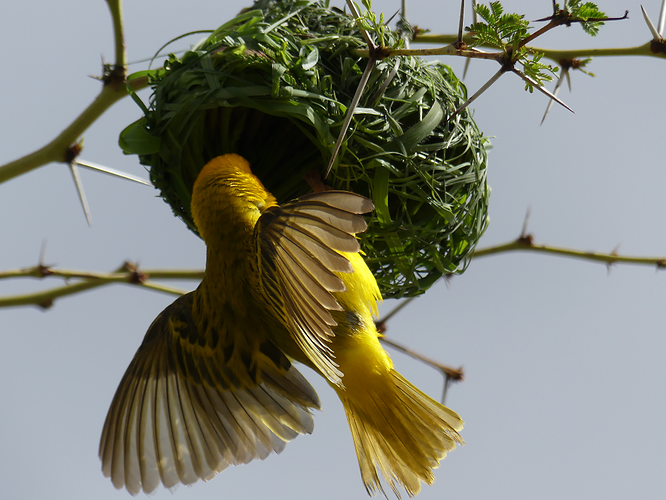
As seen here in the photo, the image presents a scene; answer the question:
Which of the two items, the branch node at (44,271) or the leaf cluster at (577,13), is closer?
the leaf cluster at (577,13)

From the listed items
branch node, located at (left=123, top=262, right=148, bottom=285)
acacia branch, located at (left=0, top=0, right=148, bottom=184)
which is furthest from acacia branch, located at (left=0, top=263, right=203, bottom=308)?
acacia branch, located at (left=0, top=0, right=148, bottom=184)

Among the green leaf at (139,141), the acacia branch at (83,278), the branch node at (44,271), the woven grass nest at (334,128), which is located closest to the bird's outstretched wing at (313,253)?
the woven grass nest at (334,128)

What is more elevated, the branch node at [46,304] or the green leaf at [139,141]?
the green leaf at [139,141]

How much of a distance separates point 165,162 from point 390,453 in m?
0.85

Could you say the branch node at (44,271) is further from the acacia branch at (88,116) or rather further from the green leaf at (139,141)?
the green leaf at (139,141)

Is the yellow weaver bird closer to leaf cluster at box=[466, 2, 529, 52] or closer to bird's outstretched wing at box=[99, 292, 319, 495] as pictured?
bird's outstretched wing at box=[99, 292, 319, 495]

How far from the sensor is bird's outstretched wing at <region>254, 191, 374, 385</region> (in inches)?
39.1

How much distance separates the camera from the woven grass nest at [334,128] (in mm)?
1319

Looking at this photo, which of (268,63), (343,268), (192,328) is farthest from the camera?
(192,328)

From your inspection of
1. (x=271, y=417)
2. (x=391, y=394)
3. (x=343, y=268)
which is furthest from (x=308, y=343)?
(x=271, y=417)

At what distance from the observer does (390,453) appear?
5.00 ft

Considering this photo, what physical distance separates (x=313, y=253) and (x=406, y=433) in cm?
65

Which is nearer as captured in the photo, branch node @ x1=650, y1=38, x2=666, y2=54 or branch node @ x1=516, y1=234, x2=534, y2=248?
branch node @ x1=650, y1=38, x2=666, y2=54

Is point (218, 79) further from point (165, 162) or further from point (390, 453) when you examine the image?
point (390, 453)
